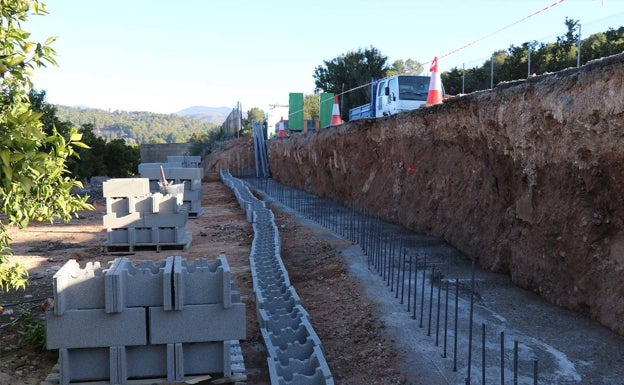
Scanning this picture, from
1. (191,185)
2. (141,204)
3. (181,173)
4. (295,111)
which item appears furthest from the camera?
(295,111)

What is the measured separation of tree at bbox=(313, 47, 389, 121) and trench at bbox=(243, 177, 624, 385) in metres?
37.6

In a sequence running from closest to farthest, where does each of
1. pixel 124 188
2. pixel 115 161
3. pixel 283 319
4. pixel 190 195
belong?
pixel 283 319, pixel 124 188, pixel 190 195, pixel 115 161

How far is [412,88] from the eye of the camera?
18.8 meters

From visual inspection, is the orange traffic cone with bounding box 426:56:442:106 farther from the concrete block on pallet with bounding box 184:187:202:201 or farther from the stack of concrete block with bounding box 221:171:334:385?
the concrete block on pallet with bounding box 184:187:202:201

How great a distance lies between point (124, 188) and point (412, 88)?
10.9m

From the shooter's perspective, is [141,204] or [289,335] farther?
[141,204]

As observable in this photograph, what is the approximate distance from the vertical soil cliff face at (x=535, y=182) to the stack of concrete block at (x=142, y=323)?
3872mm

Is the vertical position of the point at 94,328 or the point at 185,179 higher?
the point at 185,179

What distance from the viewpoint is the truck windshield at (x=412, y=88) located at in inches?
733

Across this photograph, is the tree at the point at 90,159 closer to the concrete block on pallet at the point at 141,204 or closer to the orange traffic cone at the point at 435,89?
the concrete block on pallet at the point at 141,204

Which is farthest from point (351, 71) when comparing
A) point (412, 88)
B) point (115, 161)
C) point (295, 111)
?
point (412, 88)

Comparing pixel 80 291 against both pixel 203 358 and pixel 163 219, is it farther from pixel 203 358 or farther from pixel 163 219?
pixel 163 219

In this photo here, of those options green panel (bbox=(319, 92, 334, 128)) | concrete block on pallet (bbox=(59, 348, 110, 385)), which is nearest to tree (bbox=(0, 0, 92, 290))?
concrete block on pallet (bbox=(59, 348, 110, 385))

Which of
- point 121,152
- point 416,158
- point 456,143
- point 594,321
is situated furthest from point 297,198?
point 121,152
